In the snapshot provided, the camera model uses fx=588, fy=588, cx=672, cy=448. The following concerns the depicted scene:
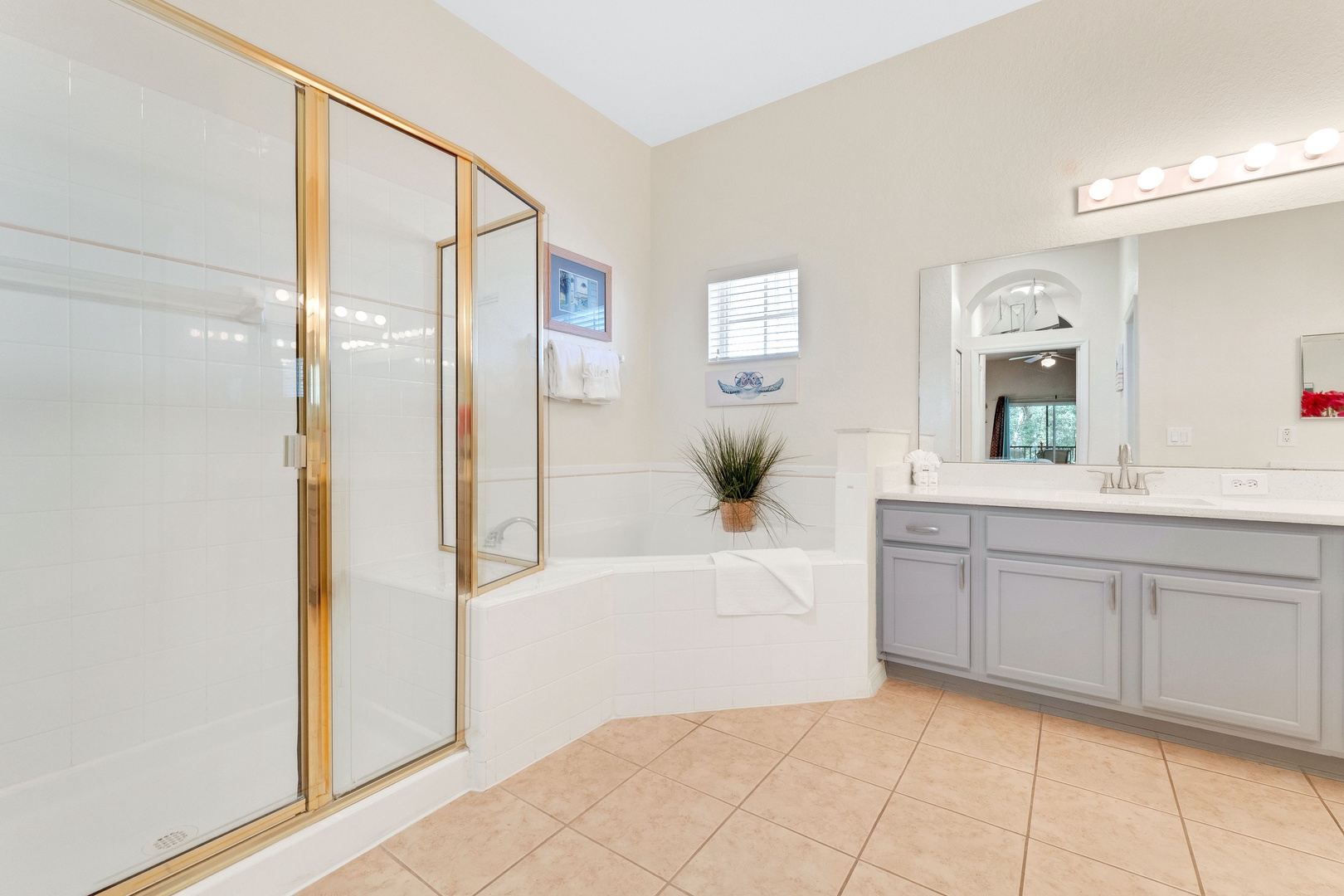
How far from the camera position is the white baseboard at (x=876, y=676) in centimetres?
232

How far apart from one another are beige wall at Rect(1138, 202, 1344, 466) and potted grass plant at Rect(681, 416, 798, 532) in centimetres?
158

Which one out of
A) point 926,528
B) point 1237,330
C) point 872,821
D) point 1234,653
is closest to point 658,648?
point 872,821

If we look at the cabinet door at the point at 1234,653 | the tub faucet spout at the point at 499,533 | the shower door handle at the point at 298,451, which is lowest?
the cabinet door at the point at 1234,653

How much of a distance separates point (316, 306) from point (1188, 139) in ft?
10.3

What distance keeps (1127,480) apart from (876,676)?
1266mm

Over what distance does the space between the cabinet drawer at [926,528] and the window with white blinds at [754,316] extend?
117 centimetres

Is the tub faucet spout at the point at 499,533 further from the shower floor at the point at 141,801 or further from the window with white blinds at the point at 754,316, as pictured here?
the window with white blinds at the point at 754,316

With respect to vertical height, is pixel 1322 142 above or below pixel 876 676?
above

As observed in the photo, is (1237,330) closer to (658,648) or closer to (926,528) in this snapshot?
(926,528)

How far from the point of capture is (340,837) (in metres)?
1.40

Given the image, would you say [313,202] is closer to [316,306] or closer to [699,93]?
[316,306]

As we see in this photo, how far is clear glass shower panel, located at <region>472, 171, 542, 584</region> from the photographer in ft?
6.03

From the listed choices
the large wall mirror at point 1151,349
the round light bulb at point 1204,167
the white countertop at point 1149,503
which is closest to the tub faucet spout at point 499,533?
the white countertop at point 1149,503

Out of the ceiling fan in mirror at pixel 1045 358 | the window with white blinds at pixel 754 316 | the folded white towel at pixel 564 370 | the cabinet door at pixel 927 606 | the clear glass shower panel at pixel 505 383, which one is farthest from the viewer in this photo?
the window with white blinds at pixel 754 316
